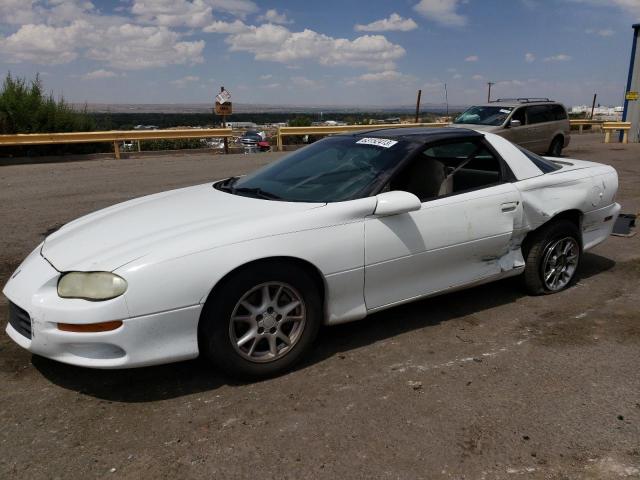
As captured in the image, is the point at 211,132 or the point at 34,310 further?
the point at 211,132

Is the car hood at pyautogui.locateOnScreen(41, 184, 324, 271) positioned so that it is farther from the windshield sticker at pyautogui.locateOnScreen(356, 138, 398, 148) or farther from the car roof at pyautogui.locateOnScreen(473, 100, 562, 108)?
the car roof at pyautogui.locateOnScreen(473, 100, 562, 108)

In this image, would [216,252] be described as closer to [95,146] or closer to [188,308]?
[188,308]

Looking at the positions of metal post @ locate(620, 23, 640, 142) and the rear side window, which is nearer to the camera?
the rear side window

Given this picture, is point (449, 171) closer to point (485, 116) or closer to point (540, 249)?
point (540, 249)

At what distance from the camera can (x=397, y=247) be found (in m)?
3.38

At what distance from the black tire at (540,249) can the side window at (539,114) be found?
986 cm

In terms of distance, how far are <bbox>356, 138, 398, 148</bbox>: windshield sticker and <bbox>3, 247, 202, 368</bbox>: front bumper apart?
1.83m

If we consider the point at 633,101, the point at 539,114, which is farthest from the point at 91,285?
the point at 633,101

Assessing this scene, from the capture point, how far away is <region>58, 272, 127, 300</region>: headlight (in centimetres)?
268

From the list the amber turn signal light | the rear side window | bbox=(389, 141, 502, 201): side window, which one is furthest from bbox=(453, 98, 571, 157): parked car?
the amber turn signal light

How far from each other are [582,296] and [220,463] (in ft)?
10.9

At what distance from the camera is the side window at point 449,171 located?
3662 mm

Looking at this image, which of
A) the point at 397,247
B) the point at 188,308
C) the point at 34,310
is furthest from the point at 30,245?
the point at 397,247

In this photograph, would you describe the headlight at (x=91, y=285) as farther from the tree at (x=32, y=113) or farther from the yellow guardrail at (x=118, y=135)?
Result: the tree at (x=32, y=113)
